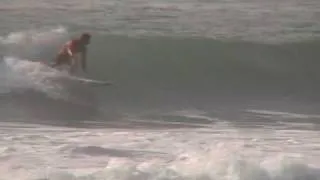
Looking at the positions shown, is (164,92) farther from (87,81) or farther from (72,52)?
(72,52)

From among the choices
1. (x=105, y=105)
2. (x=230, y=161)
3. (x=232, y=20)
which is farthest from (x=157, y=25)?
(x=230, y=161)

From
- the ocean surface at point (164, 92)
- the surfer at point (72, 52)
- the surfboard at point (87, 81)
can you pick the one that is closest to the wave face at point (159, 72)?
the ocean surface at point (164, 92)

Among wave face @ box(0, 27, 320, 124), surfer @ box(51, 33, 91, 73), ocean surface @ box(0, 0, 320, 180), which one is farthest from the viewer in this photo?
surfer @ box(51, 33, 91, 73)

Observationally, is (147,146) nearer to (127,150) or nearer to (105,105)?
(127,150)

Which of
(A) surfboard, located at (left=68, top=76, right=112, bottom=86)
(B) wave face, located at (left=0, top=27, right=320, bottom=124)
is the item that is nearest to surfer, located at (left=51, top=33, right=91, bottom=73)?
(A) surfboard, located at (left=68, top=76, right=112, bottom=86)

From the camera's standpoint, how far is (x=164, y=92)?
1229 centimetres

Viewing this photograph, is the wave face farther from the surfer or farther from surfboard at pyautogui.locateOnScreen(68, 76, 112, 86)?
the surfer

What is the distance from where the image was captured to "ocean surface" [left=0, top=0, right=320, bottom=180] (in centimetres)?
672

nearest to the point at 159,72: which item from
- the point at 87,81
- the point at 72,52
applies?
the point at 87,81

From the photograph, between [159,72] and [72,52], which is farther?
[159,72]

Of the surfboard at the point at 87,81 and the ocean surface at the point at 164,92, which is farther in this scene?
the surfboard at the point at 87,81

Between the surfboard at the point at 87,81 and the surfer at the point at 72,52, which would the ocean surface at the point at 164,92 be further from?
the surfer at the point at 72,52

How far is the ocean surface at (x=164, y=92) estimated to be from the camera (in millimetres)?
6723

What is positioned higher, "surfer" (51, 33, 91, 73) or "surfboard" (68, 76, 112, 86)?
"surfer" (51, 33, 91, 73)
